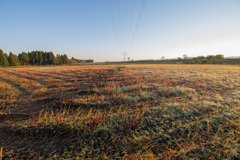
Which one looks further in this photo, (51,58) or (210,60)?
(51,58)

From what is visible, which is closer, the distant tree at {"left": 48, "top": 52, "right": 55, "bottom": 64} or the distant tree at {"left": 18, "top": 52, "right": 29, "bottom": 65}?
the distant tree at {"left": 18, "top": 52, "right": 29, "bottom": 65}

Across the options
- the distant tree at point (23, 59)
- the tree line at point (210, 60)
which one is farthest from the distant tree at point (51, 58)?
the tree line at point (210, 60)

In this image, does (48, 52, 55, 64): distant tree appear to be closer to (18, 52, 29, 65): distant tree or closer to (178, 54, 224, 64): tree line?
(18, 52, 29, 65): distant tree

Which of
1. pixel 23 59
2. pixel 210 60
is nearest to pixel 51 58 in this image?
pixel 23 59

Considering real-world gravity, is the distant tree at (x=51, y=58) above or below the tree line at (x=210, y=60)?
above

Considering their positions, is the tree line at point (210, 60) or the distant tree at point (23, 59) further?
the distant tree at point (23, 59)

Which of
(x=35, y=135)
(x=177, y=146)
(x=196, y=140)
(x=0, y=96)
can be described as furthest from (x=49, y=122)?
(x=0, y=96)

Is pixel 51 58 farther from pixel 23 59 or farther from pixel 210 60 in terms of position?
pixel 210 60

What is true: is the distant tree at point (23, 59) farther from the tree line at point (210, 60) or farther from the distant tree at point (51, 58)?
the tree line at point (210, 60)

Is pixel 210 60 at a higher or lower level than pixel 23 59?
lower

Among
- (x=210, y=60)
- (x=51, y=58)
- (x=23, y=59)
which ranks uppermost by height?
(x=51, y=58)

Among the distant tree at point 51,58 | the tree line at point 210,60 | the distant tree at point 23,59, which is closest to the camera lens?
the tree line at point 210,60

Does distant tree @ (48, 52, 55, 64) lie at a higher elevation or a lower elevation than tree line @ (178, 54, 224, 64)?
higher

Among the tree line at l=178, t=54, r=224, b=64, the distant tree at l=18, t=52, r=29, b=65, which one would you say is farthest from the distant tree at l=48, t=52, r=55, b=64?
the tree line at l=178, t=54, r=224, b=64
